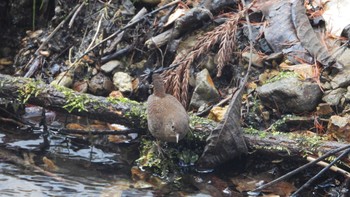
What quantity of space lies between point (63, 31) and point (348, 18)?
319 cm

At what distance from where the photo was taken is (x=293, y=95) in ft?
16.9

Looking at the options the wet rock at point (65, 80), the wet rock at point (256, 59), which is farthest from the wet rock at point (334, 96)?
the wet rock at point (65, 80)

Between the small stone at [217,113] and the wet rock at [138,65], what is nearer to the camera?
the small stone at [217,113]

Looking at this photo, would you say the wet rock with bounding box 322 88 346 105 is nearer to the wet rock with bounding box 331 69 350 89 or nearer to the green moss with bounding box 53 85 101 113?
the wet rock with bounding box 331 69 350 89

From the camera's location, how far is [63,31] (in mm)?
6855

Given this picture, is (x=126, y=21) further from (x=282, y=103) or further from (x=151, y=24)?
(x=282, y=103)

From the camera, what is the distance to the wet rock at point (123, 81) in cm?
608

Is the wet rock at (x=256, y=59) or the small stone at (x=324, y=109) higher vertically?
the wet rock at (x=256, y=59)

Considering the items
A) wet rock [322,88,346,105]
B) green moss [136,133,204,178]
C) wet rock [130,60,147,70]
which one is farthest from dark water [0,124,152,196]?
wet rock [322,88,346,105]

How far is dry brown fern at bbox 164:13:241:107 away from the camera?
5703 millimetres

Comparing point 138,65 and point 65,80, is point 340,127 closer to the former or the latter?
point 138,65

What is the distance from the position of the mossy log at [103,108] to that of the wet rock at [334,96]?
0.64m

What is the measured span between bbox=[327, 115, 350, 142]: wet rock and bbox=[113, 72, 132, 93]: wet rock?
7.07 ft

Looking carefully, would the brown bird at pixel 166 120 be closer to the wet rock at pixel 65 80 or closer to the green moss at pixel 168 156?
the green moss at pixel 168 156
